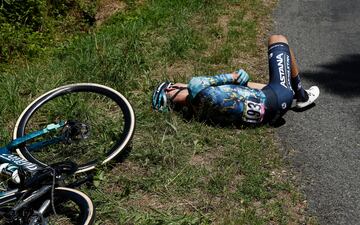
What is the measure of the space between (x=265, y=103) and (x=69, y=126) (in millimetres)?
1810

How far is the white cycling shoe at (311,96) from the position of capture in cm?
527

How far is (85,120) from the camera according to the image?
503 centimetres

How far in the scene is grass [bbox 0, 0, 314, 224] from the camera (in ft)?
13.0

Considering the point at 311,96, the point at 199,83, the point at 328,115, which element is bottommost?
the point at 328,115

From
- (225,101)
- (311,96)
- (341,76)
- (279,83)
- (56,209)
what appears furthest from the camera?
(341,76)

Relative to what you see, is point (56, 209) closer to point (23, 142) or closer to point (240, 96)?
point (23, 142)

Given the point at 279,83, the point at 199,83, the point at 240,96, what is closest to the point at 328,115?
the point at 279,83

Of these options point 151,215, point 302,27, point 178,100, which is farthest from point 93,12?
point 151,215

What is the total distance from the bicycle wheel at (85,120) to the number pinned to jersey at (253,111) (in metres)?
1.09

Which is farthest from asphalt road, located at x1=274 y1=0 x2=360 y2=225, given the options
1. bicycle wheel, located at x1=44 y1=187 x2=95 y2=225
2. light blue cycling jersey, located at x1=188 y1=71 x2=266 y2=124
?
bicycle wheel, located at x1=44 y1=187 x2=95 y2=225

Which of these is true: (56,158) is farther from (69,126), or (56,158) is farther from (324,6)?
(324,6)

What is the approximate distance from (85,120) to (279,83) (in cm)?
190

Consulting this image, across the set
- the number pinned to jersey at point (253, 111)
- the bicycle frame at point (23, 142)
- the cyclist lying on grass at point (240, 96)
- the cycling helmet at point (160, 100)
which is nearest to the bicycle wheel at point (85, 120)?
the bicycle frame at point (23, 142)

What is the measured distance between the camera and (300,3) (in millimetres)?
8492
